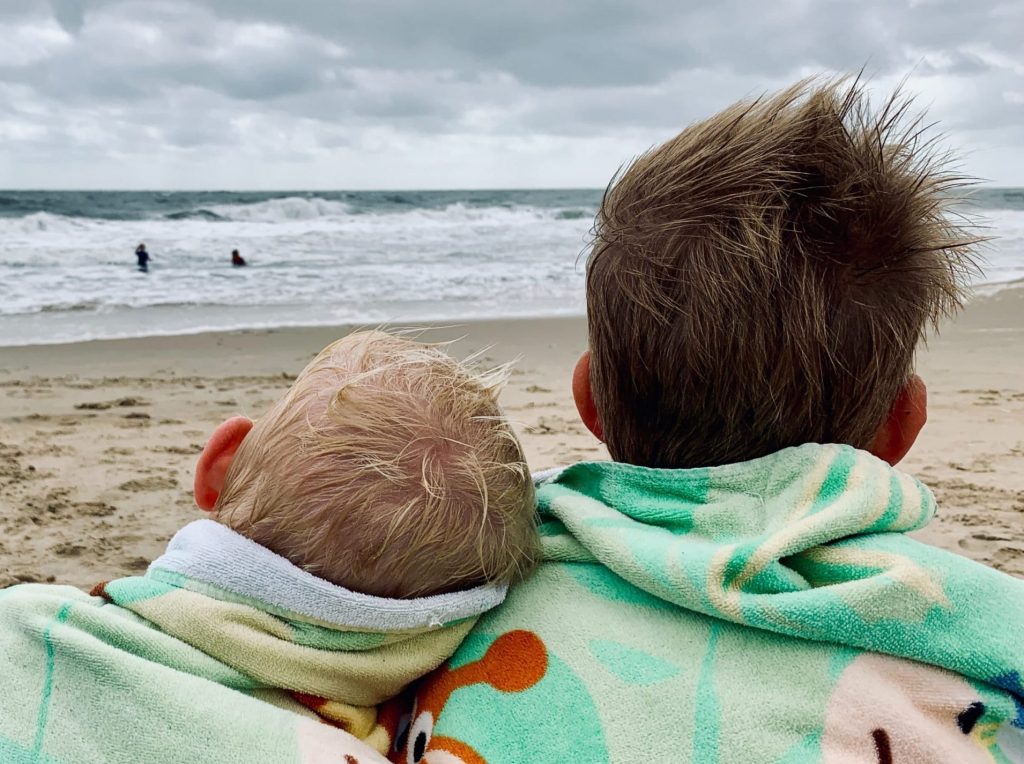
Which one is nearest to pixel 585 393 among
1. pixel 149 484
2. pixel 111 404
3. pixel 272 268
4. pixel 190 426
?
pixel 149 484

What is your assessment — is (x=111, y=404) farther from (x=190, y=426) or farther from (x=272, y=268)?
(x=272, y=268)

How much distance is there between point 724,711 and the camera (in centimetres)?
88

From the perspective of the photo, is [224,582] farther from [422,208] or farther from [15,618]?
[422,208]

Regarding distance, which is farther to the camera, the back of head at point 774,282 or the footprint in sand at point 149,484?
the footprint in sand at point 149,484

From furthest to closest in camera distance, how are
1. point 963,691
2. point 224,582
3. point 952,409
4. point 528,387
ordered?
1. point 528,387
2. point 952,409
3. point 224,582
4. point 963,691

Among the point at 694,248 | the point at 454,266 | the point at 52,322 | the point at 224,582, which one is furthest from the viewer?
the point at 454,266

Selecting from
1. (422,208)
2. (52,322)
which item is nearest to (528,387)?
(52,322)

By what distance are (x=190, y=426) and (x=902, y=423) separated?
4632 mm

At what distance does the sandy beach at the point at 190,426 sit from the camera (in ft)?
11.9

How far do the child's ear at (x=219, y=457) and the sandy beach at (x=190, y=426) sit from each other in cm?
83

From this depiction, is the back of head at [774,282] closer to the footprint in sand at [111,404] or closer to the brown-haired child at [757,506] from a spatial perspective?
the brown-haired child at [757,506]

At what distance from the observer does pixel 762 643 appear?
0.91 m

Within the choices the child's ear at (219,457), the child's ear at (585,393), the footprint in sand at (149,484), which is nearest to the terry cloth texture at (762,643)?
the child's ear at (585,393)

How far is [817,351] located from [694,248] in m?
0.19
